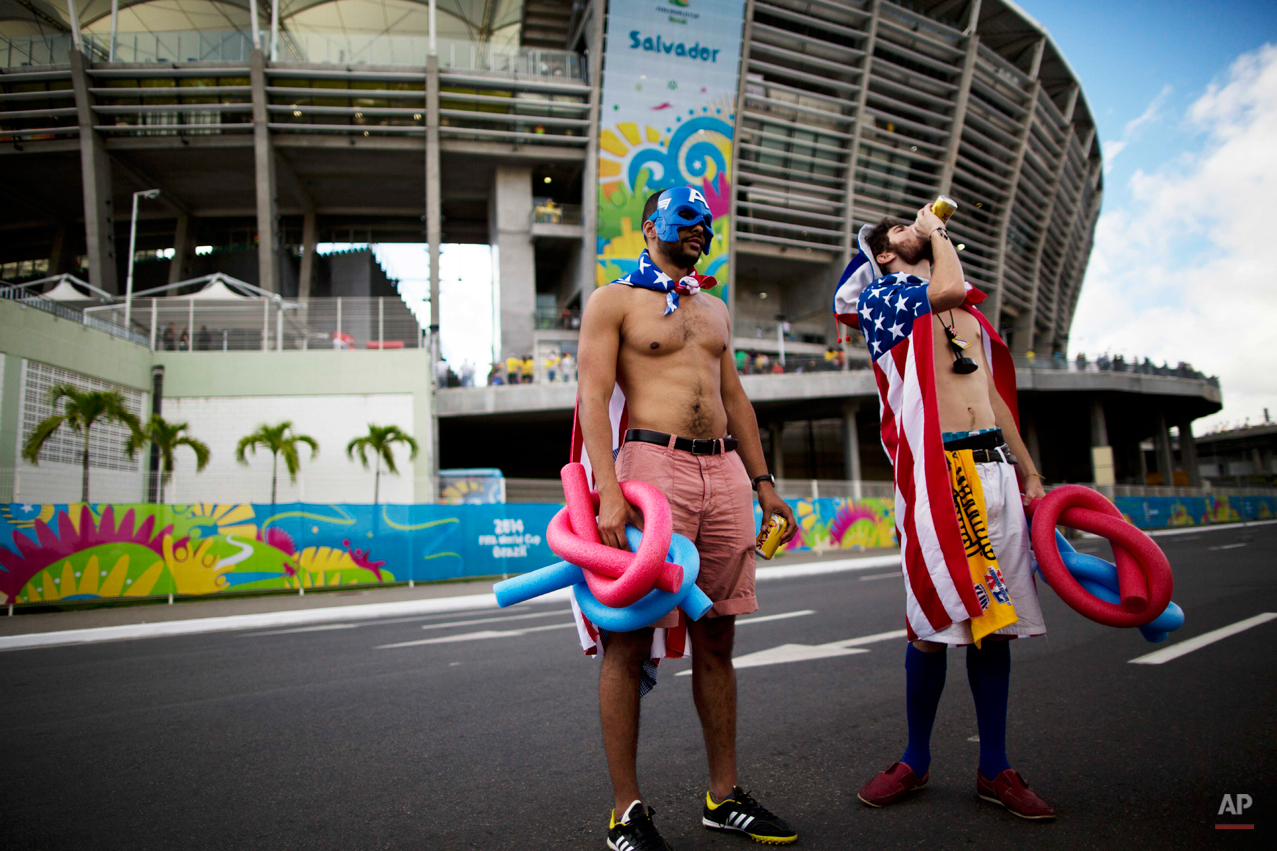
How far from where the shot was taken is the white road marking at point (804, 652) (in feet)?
16.6

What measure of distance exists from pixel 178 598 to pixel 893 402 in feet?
45.1

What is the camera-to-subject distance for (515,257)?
3916 cm

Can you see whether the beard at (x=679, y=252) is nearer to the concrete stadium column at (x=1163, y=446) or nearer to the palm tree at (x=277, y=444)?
A: the palm tree at (x=277, y=444)

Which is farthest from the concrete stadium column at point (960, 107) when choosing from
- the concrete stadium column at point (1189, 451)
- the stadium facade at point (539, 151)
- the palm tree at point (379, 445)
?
the palm tree at point (379, 445)

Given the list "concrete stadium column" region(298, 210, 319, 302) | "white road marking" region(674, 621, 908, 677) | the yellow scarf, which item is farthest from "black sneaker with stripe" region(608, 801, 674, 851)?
"concrete stadium column" region(298, 210, 319, 302)

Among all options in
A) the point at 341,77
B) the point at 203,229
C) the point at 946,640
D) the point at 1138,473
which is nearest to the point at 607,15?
the point at 341,77

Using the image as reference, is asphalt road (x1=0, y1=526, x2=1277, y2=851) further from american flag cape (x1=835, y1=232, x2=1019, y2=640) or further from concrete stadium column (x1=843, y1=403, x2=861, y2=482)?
concrete stadium column (x1=843, y1=403, x2=861, y2=482)

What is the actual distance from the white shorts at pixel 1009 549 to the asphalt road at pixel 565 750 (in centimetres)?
55

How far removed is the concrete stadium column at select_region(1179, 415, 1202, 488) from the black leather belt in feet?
184

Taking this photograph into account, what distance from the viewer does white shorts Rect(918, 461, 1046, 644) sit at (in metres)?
2.52

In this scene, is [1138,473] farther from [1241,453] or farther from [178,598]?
Answer: [178,598]

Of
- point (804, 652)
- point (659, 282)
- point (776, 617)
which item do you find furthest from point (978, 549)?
point (776, 617)

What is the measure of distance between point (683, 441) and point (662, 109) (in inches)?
1438

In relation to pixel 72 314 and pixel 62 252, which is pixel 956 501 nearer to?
pixel 72 314
